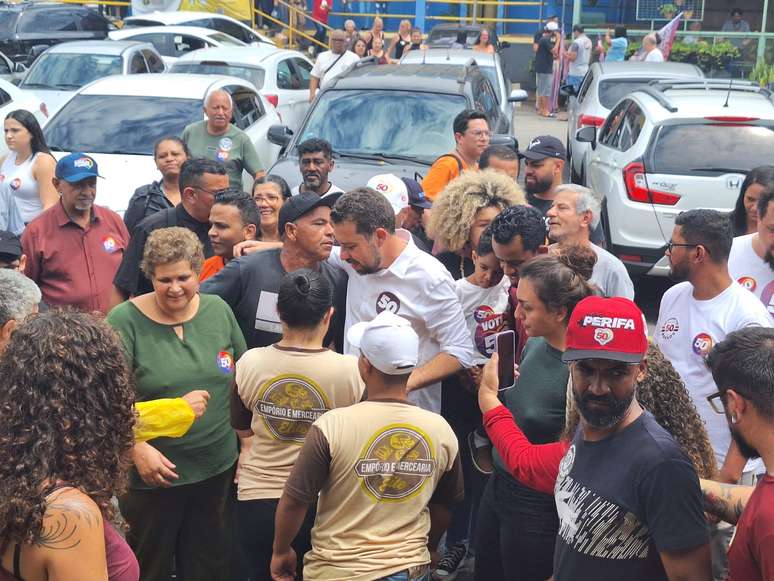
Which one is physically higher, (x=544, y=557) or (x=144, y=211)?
(x=144, y=211)

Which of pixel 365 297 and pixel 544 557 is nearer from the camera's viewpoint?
pixel 544 557

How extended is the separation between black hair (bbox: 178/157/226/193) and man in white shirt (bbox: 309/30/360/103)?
1007 cm

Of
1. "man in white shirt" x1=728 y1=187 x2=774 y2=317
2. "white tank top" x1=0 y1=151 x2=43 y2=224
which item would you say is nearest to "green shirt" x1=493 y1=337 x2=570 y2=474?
"man in white shirt" x1=728 y1=187 x2=774 y2=317

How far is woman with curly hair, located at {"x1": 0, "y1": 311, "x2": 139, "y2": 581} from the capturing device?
247 centimetres

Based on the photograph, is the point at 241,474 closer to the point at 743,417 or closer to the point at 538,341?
the point at 538,341

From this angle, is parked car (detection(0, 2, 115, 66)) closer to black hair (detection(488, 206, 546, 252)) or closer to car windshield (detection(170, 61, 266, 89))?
car windshield (detection(170, 61, 266, 89))

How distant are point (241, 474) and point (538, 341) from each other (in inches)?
51.0

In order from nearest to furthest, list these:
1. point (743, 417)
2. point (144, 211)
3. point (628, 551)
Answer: point (743, 417), point (628, 551), point (144, 211)

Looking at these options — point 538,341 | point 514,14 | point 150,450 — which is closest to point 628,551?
point 538,341

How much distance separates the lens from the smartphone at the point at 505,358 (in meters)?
3.80

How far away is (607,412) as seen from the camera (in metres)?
2.98

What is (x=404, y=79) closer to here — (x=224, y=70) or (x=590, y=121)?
(x=590, y=121)

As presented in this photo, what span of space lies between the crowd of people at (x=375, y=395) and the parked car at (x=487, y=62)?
24.7 feet

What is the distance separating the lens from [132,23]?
2308cm
